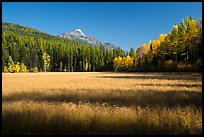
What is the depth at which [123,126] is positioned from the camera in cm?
796

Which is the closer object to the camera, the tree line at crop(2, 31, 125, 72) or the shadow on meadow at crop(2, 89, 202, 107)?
the shadow on meadow at crop(2, 89, 202, 107)

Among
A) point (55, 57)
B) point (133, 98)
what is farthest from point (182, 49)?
point (55, 57)

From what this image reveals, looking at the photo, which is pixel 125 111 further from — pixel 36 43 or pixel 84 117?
pixel 36 43

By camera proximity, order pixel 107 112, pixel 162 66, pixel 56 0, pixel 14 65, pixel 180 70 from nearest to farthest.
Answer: pixel 56 0 < pixel 107 112 < pixel 180 70 < pixel 162 66 < pixel 14 65

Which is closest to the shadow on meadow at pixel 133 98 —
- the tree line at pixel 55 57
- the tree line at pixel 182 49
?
the tree line at pixel 182 49

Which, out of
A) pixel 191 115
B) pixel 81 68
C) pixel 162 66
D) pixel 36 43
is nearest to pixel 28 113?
pixel 191 115

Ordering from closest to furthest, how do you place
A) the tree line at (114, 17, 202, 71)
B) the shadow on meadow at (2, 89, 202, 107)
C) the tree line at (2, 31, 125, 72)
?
the shadow on meadow at (2, 89, 202, 107) < the tree line at (114, 17, 202, 71) < the tree line at (2, 31, 125, 72)

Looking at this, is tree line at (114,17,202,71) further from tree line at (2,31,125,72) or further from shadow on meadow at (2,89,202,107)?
tree line at (2,31,125,72)

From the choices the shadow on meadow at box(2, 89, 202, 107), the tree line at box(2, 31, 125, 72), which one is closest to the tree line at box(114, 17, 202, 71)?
the shadow on meadow at box(2, 89, 202, 107)

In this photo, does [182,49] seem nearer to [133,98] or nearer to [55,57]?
[133,98]

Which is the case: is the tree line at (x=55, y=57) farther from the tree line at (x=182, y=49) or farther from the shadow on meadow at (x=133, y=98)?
the shadow on meadow at (x=133, y=98)

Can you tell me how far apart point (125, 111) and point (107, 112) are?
0.65 metres

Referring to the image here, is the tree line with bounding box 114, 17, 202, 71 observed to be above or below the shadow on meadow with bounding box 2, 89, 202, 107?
above

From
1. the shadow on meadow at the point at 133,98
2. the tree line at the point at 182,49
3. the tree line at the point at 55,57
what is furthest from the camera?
the tree line at the point at 55,57
